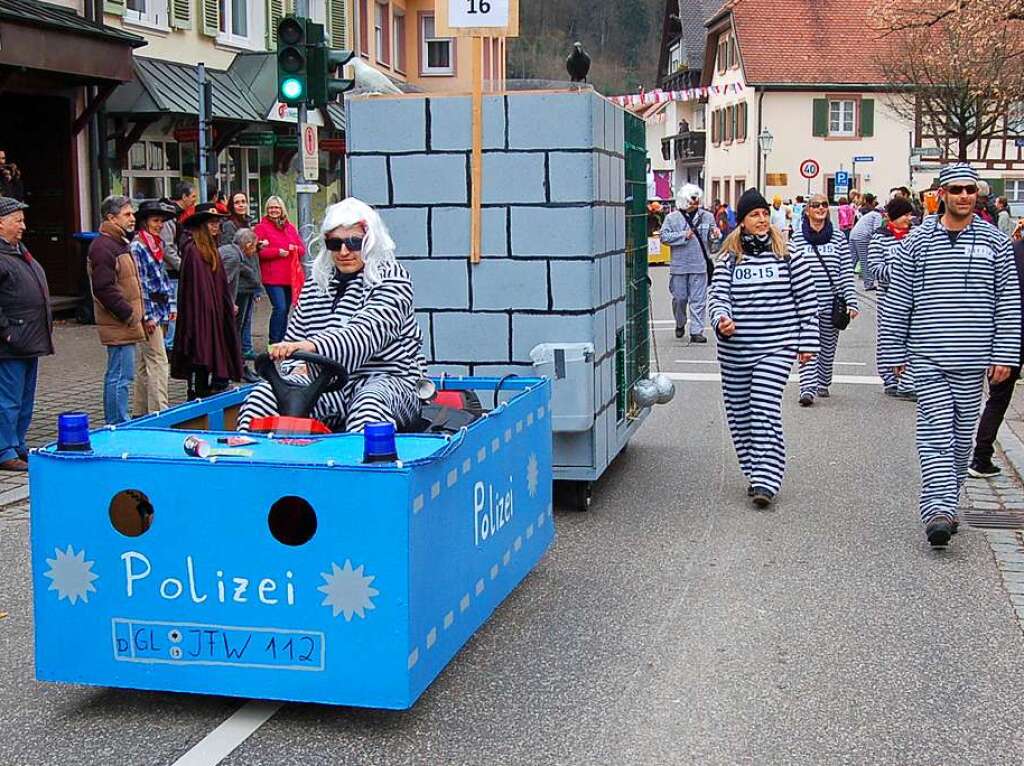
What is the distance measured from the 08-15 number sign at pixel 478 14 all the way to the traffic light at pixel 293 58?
5.70 meters

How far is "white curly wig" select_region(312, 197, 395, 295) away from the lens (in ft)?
20.8

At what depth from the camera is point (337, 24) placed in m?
32.7

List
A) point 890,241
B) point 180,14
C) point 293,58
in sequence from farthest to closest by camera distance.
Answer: point 180,14, point 890,241, point 293,58

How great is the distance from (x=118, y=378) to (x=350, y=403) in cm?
506

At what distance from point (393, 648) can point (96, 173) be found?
1720cm

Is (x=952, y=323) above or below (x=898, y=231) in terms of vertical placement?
below

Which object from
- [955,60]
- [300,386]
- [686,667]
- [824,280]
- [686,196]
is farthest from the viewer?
[955,60]

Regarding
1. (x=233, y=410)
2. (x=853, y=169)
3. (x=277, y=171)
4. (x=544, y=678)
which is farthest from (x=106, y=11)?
(x=853, y=169)

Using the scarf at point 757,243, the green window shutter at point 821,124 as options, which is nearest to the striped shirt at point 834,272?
the scarf at point 757,243

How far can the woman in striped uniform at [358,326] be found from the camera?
241 inches

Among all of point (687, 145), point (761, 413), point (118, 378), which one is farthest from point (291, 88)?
point (687, 145)

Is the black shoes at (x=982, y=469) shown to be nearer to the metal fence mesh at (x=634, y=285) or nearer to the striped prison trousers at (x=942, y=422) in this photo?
the metal fence mesh at (x=634, y=285)

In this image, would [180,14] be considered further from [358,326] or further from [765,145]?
[765,145]

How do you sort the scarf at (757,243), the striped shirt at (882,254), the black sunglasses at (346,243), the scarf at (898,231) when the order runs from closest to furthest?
1. the black sunglasses at (346,243)
2. the scarf at (757,243)
3. the striped shirt at (882,254)
4. the scarf at (898,231)
